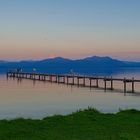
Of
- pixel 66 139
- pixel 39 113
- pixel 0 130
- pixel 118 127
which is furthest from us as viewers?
pixel 39 113

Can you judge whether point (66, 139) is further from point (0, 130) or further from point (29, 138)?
point (0, 130)

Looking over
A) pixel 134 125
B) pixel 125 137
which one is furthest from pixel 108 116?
pixel 125 137

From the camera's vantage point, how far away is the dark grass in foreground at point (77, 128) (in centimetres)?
1454

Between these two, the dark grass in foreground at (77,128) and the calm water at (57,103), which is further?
the calm water at (57,103)

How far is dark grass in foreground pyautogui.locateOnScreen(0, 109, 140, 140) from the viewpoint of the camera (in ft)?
47.7

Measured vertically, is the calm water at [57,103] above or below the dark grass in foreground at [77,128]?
below

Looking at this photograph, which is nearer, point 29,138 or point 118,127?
point 29,138

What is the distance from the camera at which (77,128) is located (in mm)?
16625

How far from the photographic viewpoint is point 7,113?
32.7 meters

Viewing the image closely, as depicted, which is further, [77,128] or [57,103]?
[57,103]

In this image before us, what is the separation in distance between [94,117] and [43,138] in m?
6.30

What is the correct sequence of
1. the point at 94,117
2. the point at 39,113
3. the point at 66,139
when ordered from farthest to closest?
the point at 39,113 < the point at 94,117 < the point at 66,139

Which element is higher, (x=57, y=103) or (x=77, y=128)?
(x=77, y=128)

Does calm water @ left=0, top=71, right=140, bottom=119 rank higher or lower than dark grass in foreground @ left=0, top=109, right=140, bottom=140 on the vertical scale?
lower
